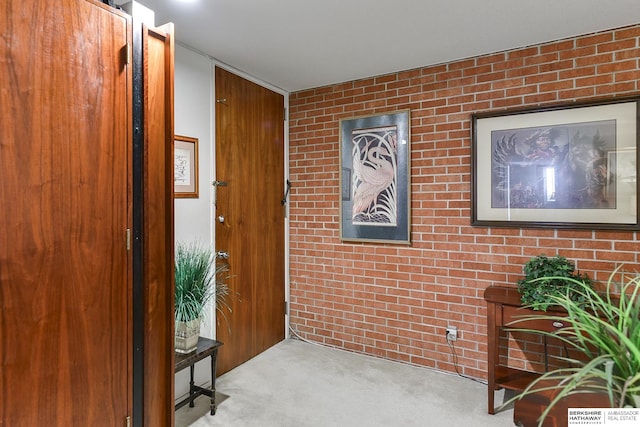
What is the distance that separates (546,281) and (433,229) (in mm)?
870

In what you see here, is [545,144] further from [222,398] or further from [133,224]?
[222,398]

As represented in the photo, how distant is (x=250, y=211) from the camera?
299 centimetres

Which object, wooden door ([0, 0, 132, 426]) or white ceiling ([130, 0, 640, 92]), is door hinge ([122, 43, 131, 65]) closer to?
wooden door ([0, 0, 132, 426])

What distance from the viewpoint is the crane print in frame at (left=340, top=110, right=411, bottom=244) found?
9.55 ft

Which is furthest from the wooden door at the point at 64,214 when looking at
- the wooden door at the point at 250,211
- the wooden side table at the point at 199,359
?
the wooden door at the point at 250,211

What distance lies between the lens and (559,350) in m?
2.38

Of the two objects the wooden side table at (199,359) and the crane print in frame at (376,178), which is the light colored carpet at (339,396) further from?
the crane print in frame at (376,178)

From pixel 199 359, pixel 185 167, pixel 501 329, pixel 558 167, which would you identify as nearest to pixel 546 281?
pixel 501 329

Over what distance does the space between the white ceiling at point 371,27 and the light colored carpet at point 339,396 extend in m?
2.36

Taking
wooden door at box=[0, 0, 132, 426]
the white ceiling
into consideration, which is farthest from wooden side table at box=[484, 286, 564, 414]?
wooden door at box=[0, 0, 132, 426]

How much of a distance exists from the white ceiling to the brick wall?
7.3 inches

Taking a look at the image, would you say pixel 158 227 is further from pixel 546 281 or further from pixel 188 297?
pixel 546 281

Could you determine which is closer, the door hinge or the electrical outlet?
the door hinge

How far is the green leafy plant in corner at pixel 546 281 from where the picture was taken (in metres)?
2.06
